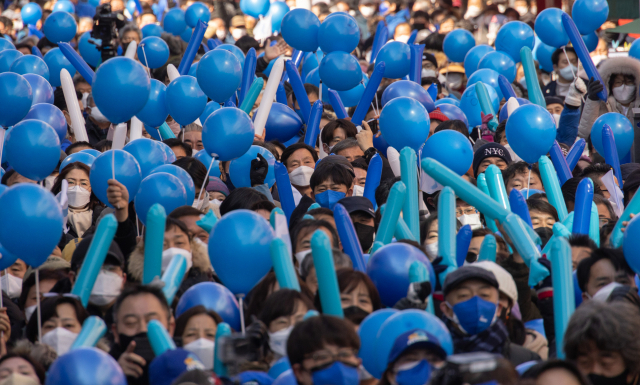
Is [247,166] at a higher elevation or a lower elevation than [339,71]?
lower

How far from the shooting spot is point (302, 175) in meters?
5.58

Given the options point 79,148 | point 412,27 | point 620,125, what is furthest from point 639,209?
point 412,27

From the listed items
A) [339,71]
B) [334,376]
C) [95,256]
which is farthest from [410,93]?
[334,376]

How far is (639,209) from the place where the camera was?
4.39m

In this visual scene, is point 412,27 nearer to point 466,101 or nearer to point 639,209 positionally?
point 466,101

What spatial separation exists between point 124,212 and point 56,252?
0.57 metres

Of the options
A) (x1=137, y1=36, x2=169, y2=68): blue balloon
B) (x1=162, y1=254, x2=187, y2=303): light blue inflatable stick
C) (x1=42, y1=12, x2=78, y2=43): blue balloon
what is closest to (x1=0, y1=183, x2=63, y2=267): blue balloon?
(x1=162, y1=254, x2=187, y2=303): light blue inflatable stick

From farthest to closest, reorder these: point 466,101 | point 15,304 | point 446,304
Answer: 1. point 466,101
2. point 15,304
3. point 446,304

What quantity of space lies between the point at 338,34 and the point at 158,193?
2.92 metres

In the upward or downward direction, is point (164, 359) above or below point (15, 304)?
above

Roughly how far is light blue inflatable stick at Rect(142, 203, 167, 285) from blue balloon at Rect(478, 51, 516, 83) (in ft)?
16.3

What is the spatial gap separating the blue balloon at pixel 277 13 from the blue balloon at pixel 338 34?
12.2ft

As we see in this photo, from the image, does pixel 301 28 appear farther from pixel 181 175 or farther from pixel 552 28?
pixel 181 175

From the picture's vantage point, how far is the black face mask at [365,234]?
487cm
